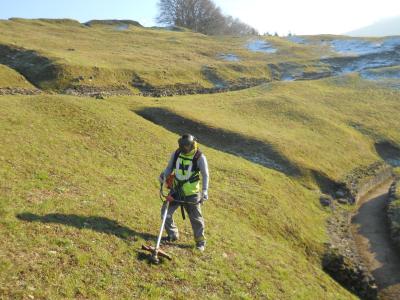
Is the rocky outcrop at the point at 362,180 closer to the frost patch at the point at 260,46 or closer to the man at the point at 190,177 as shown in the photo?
the man at the point at 190,177

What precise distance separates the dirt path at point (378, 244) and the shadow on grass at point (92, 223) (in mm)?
16059

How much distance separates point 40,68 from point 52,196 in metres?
44.0

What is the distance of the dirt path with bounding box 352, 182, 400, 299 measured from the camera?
26.4m

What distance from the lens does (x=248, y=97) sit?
203 feet

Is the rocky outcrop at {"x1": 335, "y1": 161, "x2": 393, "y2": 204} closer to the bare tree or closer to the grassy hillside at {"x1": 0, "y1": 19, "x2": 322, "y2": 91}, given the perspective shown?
the grassy hillside at {"x1": 0, "y1": 19, "x2": 322, "y2": 91}

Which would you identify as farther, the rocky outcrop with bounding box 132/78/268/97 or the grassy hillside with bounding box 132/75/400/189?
the rocky outcrop with bounding box 132/78/268/97

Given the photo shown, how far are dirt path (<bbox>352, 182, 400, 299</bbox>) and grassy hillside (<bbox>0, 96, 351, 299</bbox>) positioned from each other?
10.9ft

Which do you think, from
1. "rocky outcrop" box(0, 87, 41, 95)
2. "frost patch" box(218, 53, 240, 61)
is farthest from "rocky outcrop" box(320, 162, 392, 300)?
"frost patch" box(218, 53, 240, 61)

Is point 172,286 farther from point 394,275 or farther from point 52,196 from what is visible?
point 394,275

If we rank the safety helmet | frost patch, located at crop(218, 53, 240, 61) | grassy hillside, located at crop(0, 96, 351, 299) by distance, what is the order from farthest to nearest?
1. frost patch, located at crop(218, 53, 240, 61)
2. the safety helmet
3. grassy hillside, located at crop(0, 96, 351, 299)

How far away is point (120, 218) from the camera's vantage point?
62.3 feet

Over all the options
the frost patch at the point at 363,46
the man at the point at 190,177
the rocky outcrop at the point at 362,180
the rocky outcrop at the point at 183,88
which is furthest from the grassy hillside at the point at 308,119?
the frost patch at the point at 363,46

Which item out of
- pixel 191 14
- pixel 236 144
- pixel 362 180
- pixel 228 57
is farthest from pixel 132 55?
pixel 191 14

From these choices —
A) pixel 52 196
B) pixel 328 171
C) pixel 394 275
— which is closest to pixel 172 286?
pixel 52 196
